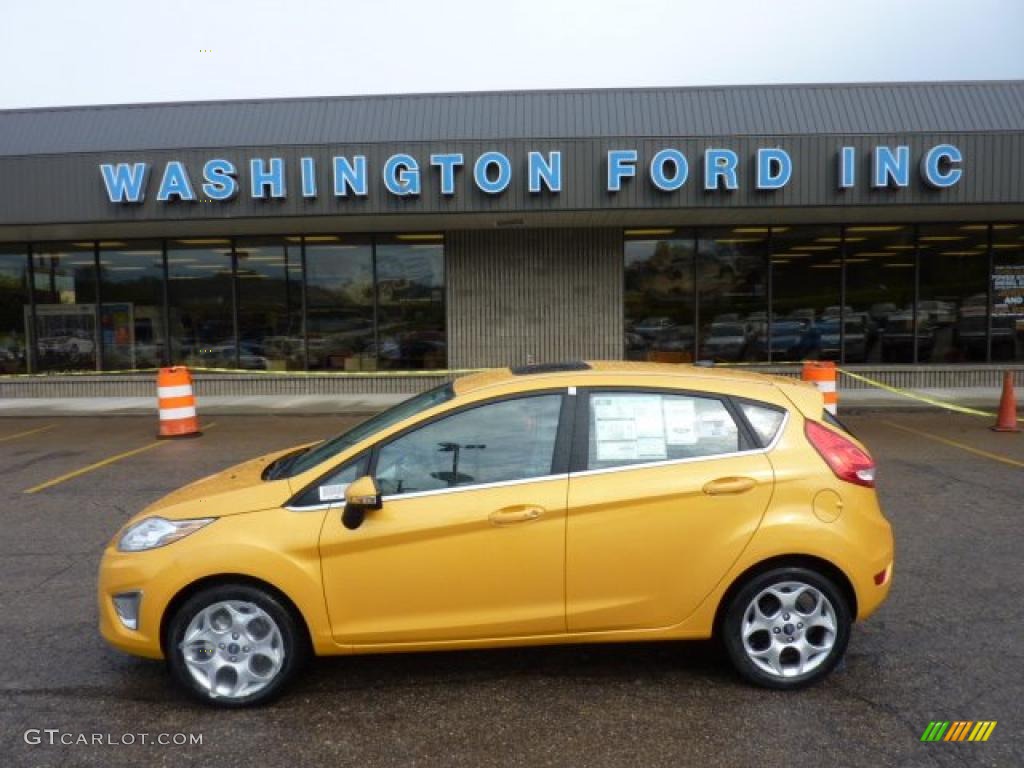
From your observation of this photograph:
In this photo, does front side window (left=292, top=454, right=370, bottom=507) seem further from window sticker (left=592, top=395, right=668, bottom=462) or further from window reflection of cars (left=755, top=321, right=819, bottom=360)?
window reflection of cars (left=755, top=321, right=819, bottom=360)

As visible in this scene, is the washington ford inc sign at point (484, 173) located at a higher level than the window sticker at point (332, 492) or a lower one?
higher

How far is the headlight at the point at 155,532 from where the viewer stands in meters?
3.58

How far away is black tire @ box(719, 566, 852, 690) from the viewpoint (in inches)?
141

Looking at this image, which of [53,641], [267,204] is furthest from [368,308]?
[53,641]

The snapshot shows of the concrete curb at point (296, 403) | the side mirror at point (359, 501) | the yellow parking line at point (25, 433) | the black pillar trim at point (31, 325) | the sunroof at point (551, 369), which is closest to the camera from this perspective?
the side mirror at point (359, 501)

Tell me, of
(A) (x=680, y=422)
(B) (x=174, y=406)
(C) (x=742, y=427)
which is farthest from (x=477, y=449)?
(B) (x=174, y=406)

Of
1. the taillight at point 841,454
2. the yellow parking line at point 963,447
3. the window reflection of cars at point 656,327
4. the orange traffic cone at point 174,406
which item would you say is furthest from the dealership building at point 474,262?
the taillight at point 841,454

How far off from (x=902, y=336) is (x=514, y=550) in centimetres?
1461

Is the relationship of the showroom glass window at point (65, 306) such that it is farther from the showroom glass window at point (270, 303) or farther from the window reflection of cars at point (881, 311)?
the window reflection of cars at point (881, 311)

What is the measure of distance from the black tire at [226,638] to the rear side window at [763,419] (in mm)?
2262

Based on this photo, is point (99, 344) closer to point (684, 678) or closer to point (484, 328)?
point (484, 328)

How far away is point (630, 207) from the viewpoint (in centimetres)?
1302

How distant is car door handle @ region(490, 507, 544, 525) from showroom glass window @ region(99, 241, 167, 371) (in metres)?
14.8

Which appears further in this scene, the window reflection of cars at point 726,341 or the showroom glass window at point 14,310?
the showroom glass window at point 14,310
